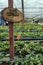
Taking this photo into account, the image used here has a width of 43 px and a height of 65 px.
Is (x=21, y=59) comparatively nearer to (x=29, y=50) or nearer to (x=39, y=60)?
(x=39, y=60)

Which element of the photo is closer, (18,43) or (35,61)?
(35,61)

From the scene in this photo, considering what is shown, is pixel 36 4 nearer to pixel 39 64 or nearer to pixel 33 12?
pixel 33 12

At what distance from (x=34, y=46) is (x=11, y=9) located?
1284 millimetres

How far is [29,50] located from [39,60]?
62 centimetres

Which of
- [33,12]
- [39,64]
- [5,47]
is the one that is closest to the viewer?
[39,64]

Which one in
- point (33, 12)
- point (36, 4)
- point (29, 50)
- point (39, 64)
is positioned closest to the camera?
point (39, 64)

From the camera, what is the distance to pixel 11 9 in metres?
3.05

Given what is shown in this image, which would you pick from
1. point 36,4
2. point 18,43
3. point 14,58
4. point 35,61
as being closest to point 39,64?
point 35,61

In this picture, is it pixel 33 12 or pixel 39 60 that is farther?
pixel 33 12

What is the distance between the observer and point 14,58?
3.15 meters

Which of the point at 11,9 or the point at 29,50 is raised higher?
the point at 11,9

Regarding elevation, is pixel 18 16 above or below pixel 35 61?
above

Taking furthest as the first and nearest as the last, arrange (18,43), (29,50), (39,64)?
(18,43)
(29,50)
(39,64)

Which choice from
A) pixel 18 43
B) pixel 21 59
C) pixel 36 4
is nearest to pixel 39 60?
pixel 21 59
